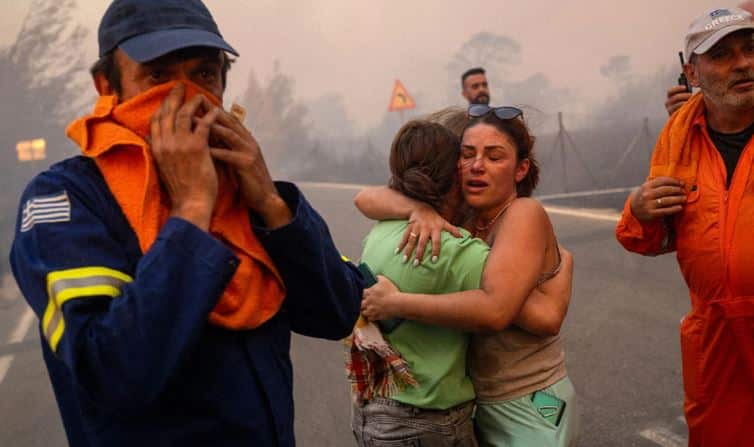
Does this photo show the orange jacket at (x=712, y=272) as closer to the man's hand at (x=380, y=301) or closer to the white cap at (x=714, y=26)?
the white cap at (x=714, y=26)

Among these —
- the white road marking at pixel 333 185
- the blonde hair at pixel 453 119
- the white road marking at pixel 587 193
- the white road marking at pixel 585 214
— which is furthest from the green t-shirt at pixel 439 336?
the white road marking at pixel 333 185

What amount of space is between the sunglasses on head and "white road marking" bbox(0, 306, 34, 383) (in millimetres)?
4843

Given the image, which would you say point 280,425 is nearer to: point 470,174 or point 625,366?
point 470,174

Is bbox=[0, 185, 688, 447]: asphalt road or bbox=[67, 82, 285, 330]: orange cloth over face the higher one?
bbox=[67, 82, 285, 330]: orange cloth over face

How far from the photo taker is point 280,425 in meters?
1.33

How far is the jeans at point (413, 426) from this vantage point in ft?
6.31

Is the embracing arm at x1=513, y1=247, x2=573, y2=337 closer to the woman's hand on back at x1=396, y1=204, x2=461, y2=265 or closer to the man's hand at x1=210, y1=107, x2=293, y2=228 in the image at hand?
the woman's hand on back at x1=396, y1=204, x2=461, y2=265

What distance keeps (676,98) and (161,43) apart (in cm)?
183

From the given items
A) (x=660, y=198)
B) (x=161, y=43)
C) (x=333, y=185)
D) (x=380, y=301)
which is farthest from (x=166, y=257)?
(x=333, y=185)

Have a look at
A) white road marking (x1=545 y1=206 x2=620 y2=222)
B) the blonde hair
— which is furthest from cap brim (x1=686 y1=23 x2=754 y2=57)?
white road marking (x1=545 y1=206 x2=620 y2=222)

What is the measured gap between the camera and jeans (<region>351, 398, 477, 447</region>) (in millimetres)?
1924

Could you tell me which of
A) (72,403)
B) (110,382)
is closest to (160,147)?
(110,382)

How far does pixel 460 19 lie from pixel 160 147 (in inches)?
533

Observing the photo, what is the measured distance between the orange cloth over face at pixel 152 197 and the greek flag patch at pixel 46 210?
0.27 ft
